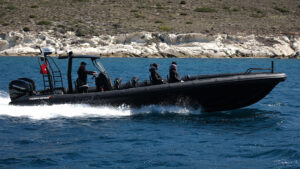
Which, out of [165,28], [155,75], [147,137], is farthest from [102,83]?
[165,28]

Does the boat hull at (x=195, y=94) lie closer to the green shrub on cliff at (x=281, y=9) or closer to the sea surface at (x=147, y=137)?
the sea surface at (x=147, y=137)

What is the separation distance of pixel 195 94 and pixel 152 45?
123 ft

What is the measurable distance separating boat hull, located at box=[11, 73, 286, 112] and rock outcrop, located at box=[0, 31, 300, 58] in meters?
36.0

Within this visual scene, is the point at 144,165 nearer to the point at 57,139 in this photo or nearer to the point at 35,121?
the point at 57,139

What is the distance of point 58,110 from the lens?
15.0 metres

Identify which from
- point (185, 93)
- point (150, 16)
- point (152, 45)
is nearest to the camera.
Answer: point (185, 93)

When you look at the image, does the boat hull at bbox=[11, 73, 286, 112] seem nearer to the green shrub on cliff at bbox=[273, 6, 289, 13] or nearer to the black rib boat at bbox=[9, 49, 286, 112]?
the black rib boat at bbox=[9, 49, 286, 112]

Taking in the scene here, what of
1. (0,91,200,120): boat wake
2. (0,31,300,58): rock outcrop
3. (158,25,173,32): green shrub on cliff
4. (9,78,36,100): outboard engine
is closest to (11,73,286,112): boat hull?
(0,91,200,120): boat wake

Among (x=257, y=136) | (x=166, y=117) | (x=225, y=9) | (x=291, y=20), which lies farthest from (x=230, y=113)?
(x=225, y=9)

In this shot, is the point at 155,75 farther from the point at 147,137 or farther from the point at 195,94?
the point at 147,137

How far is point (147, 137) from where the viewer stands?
1188 centimetres

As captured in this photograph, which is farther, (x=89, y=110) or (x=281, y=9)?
(x=281, y=9)

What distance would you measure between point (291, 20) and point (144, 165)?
217 ft

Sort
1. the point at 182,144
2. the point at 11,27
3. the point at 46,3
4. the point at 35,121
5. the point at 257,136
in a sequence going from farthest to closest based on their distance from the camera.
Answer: the point at 46,3 < the point at 11,27 < the point at 35,121 < the point at 257,136 < the point at 182,144
